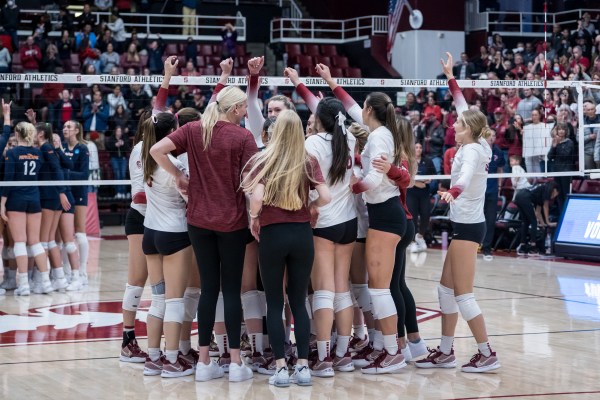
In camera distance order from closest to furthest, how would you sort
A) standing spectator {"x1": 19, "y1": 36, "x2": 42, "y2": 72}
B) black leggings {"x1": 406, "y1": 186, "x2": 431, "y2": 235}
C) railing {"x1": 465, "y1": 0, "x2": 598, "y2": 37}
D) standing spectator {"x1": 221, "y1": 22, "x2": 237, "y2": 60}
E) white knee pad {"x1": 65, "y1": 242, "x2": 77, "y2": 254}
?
white knee pad {"x1": 65, "y1": 242, "x2": 77, "y2": 254} → black leggings {"x1": 406, "y1": 186, "x2": 431, "y2": 235} → standing spectator {"x1": 19, "y1": 36, "x2": 42, "y2": 72} → standing spectator {"x1": 221, "y1": 22, "x2": 237, "y2": 60} → railing {"x1": 465, "y1": 0, "x2": 598, "y2": 37}

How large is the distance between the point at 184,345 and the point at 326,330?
113cm

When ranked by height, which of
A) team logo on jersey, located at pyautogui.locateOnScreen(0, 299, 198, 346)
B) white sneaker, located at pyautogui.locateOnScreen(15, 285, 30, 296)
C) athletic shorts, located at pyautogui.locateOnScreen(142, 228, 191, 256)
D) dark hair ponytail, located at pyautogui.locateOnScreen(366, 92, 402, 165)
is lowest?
team logo on jersey, located at pyautogui.locateOnScreen(0, 299, 198, 346)

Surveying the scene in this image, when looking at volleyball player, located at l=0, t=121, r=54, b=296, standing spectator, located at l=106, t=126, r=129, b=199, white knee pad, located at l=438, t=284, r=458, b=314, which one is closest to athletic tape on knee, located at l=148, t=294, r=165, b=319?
white knee pad, located at l=438, t=284, r=458, b=314

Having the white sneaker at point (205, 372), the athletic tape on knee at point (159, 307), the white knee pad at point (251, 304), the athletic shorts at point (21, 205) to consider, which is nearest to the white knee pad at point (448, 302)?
the white knee pad at point (251, 304)

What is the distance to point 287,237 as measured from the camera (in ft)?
20.6

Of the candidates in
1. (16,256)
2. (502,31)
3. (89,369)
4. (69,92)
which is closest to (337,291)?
(89,369)

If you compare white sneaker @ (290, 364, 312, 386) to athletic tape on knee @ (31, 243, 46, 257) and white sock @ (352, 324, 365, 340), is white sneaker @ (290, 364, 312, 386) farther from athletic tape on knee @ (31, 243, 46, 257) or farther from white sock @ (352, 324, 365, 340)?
athletic tape on knee @ (31, 243, 46, 257)

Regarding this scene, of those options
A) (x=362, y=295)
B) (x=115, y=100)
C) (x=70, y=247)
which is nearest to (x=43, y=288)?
(x=70, y=247)

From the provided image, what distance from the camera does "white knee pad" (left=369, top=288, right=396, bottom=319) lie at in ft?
22.2

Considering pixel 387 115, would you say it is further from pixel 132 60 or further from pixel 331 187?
pixel 132 60

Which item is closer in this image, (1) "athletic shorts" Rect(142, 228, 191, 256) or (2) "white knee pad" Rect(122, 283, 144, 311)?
(1) "athletic shorts" Rect(142, 228, 191, 256)

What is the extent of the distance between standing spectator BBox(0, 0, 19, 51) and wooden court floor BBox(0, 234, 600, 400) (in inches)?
472

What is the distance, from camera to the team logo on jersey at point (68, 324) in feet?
27.4

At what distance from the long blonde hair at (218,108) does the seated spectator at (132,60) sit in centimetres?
1643
